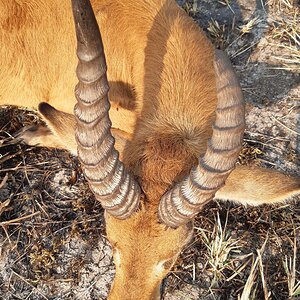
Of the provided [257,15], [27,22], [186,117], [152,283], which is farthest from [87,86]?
[257,15]

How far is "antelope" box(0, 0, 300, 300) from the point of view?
159 inches

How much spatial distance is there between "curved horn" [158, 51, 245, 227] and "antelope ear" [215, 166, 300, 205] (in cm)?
66

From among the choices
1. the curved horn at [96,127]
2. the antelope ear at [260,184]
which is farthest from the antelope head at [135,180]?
the antelope ear at [260,184]

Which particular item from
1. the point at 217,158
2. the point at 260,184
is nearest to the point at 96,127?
the point at 217,158

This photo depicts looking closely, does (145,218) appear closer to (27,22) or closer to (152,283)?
(152,283)

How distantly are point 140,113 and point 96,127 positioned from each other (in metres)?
1.53

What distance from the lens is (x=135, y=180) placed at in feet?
15.5

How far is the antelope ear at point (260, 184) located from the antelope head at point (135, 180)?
0.59 m

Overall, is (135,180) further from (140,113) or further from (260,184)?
(260,184)

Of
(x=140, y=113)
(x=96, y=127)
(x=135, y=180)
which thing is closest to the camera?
(x=96, y=127)

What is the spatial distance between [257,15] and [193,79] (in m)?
3.83

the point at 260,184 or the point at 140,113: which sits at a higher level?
the point at 140,113

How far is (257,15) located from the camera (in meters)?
8.77

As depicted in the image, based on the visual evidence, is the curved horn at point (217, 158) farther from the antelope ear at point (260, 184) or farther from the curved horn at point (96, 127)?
the antelope ear at point (260, 184)
